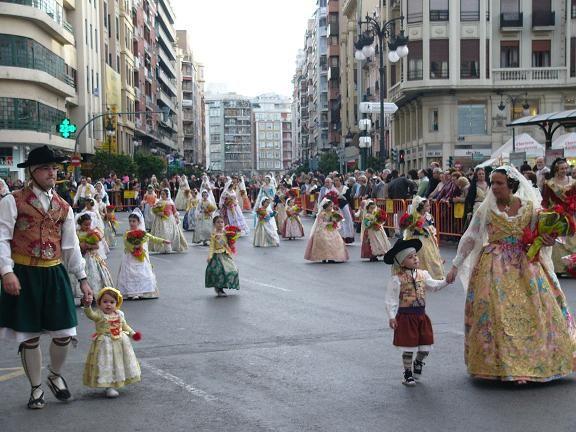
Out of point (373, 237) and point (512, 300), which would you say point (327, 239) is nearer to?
point (373, 237)

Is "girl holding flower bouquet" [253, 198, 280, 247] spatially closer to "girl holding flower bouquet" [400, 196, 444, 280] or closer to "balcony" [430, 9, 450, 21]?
"girl holding flower bouquet" [400, 196, 444, 280]

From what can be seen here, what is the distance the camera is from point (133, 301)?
45.4 ft

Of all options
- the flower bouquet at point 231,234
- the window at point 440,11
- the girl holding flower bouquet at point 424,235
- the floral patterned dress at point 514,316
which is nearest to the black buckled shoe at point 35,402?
the floral patterned dress at point 514,316

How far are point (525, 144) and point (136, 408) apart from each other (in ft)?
81.4

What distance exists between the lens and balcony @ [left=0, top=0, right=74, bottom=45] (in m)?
47.3

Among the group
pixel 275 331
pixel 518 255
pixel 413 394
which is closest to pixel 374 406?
pixel 413 394

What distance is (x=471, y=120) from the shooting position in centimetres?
5122

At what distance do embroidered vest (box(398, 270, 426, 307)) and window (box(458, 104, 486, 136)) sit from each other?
44477 mm

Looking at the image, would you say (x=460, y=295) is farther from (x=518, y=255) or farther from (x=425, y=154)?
(x=425, y=154)

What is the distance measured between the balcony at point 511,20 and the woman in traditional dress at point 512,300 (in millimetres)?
Answer: 45659

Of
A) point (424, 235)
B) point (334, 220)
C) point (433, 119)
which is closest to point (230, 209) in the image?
point (334, 220)

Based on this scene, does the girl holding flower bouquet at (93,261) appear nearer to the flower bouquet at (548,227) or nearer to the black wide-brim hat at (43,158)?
the black wide-brim hat at (43,158)

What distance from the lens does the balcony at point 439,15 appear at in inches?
2013

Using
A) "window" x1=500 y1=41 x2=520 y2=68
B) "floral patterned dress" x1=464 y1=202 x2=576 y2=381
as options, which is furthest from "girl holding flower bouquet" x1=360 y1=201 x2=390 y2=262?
"window" x1=500 y1=41 x2=520 y2=68
